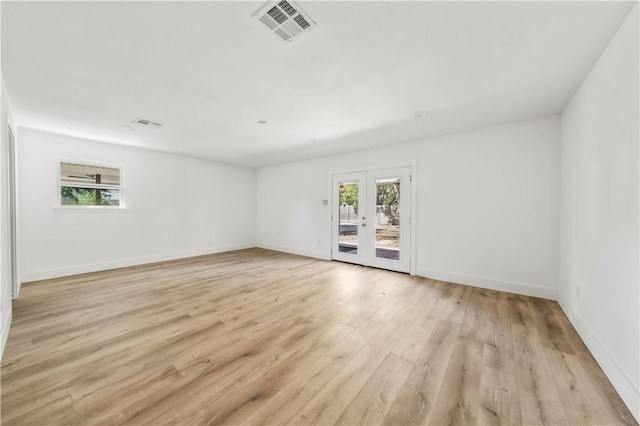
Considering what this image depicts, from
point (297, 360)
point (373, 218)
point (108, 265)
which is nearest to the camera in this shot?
point (297, 360)

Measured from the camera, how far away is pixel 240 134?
449cm

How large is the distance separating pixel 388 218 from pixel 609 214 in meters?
3.27

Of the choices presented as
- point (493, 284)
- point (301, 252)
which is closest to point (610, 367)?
point (493, 284)

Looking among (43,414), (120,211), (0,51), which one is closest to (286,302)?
(43,414)

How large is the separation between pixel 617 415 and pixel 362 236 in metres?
4.18

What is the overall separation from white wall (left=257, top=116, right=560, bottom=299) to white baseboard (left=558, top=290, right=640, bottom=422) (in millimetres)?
1146

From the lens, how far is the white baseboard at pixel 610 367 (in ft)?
5.18

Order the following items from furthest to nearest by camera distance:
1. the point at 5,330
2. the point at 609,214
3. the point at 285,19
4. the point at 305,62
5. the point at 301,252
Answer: the point at 301,252, the point at 5,330, the point at 305,62, the point at 609,214, the point at 285,19

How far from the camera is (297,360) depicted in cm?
212

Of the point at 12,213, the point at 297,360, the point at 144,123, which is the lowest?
the point at 297,360

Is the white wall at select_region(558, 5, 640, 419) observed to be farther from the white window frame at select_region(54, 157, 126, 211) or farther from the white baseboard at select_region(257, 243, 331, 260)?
the white window frame at select_region(54, 157, 126, 211)

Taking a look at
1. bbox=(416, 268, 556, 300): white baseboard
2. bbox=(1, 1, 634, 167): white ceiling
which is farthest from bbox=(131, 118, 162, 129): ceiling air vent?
bbox=(416, 268, 556, 300): white baseboard

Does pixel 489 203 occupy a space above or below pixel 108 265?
above

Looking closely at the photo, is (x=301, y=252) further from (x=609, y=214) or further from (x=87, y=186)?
(x=609, y=214)
